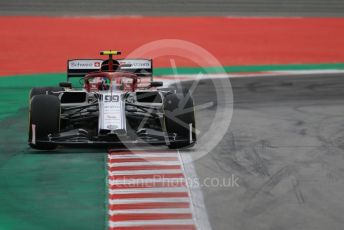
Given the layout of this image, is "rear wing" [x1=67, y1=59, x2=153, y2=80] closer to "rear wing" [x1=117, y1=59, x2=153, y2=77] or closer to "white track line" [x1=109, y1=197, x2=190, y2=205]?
"rear wing" [x1=117, y1=59, x2=153, y2=77]

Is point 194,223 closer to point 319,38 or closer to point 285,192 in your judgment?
point 285,192

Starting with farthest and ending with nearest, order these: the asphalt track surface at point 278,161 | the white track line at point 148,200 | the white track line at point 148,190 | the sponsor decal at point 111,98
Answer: the sponsor decal at point 111,98
the white track line at point 148,190
the white track line at point 148,200
the asphalt track surface at point 278,161

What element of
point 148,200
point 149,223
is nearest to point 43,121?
point 148,200

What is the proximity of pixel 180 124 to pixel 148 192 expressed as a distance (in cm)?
264

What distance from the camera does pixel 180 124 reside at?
515 inches

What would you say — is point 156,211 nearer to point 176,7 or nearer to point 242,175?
point 242,175

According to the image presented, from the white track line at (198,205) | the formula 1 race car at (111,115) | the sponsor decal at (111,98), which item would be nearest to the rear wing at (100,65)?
the formula 1 race car at (111,115)

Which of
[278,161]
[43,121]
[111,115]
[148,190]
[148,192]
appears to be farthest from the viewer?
[111,115]

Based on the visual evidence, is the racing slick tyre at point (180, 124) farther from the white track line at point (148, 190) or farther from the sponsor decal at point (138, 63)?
the sponsor decal at point (138, 63)

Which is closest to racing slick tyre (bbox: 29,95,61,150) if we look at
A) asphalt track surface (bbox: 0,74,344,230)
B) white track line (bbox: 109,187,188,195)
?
asphalt track surface (bbox: 0,74,344,230)

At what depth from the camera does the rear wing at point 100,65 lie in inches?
621

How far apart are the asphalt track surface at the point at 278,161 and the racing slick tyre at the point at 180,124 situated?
47 centimetres

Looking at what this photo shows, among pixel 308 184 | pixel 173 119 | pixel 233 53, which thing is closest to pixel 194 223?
pixel 308 184

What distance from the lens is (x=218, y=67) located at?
26.3 m
